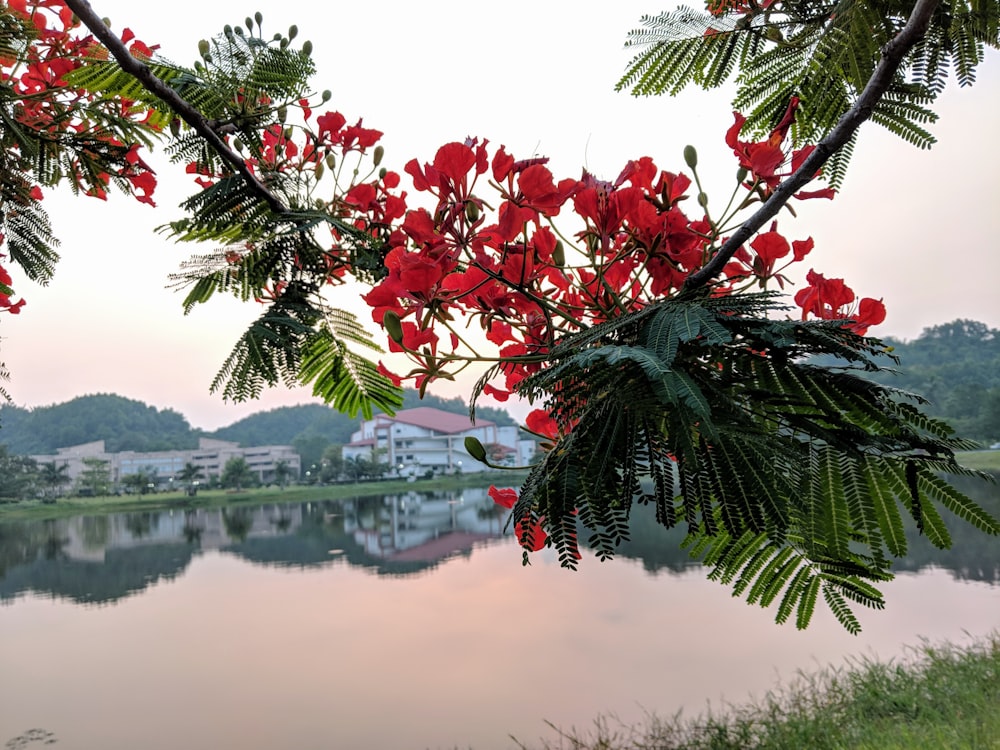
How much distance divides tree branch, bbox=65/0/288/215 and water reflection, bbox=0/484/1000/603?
10.5 metres

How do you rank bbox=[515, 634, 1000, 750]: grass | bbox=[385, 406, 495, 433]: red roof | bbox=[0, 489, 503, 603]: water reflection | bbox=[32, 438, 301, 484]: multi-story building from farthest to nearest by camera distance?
bbox=[32, 438, 301, 484]: multi-story building, bbox=[385, 406, 495, 433]: red roof, bbox=[0, 489, 503, 603]: water reflection, bbox=[515, 634, 1000, 750]: grass

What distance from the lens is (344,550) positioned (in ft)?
66.6

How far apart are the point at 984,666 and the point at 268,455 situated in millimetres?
36785

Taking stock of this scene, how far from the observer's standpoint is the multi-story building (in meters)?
32.1

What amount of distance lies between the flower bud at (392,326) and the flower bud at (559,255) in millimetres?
157

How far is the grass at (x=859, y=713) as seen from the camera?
362 centimetres

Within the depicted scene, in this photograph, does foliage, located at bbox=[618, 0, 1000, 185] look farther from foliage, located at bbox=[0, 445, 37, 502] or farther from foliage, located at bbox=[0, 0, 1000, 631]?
foliage, located at bbox=[0, 445, 37, 502]

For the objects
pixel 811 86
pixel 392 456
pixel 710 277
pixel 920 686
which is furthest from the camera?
pixel 392 456

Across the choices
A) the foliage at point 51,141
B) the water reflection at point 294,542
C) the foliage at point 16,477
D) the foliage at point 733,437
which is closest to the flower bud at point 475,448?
the foliage at point 733,437

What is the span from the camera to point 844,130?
1.60 feet

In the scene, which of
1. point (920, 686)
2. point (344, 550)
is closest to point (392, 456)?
point (344, 550)

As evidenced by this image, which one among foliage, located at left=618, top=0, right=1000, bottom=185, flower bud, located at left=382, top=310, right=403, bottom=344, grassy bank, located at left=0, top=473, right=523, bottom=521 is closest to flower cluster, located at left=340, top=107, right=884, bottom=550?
flower bud, located at left=382, top=310, right=403, bottom=344

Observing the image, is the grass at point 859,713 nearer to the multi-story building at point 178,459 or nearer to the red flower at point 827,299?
the red flower at point 827,299

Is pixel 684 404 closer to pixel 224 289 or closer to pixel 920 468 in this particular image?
pixel 920 468
